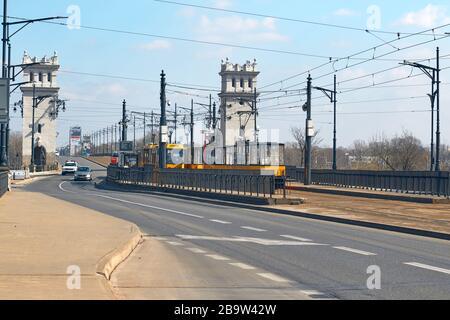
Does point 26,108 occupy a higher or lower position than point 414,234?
higher

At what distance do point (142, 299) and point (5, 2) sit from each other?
30.7m

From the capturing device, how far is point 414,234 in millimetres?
22234

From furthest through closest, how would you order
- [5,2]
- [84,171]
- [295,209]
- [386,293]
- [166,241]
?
1. [84,171]
2. [5,2]
3. [295,209]
4. [166,241]
5. [386,293]

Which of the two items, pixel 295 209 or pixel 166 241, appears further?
pixel 295 209

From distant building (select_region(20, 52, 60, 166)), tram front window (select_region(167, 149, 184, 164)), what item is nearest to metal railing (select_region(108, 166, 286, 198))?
tram front window (select_region(167, 149, 184, 164))

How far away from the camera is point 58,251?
48.9 ft

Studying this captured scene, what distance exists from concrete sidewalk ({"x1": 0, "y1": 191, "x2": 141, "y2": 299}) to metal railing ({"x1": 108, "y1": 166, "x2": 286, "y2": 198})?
13.8 m

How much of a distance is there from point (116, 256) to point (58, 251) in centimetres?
122

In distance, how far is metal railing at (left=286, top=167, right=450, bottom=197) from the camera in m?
41.7

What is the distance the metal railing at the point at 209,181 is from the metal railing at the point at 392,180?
7346mm

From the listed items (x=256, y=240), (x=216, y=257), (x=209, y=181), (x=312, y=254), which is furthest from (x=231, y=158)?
(x=216, y=257)

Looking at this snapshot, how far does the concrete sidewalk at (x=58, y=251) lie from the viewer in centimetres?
1054

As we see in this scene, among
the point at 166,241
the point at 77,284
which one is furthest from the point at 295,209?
the point at 77,284
